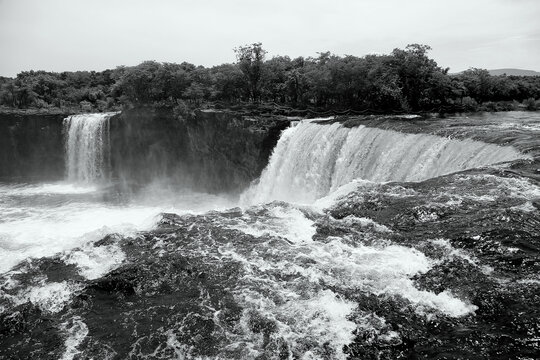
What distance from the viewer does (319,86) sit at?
32.5 m

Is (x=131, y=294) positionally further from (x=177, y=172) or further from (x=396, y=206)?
(x=177, y=172)

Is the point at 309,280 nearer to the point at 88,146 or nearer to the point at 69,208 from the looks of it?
the point at 69,208

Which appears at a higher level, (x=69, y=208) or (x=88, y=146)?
(x=88, y=146)

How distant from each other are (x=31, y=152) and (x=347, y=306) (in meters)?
40.7

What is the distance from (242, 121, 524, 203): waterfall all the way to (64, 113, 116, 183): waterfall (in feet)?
52.1

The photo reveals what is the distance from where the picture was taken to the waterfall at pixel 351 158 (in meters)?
15.0

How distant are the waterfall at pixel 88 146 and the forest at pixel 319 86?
510 cm

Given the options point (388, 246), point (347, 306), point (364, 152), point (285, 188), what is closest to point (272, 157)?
point (285, 188)

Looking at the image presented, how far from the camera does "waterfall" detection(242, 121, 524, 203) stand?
49.3 ft

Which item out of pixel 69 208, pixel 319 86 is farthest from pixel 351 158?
pixel 69 208

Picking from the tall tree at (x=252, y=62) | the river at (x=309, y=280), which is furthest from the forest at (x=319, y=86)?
the river at (x=309, y=280)

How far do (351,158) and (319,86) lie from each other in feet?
49.4

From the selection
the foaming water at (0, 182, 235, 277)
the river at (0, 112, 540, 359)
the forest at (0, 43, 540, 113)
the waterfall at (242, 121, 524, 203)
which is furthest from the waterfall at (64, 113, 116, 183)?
the river at (0, 112, 540, 359)

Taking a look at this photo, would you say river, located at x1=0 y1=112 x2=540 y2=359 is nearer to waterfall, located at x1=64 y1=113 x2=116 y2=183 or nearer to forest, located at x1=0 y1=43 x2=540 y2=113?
forest, located at x1=0 y1=43 x2=540 y2=113
